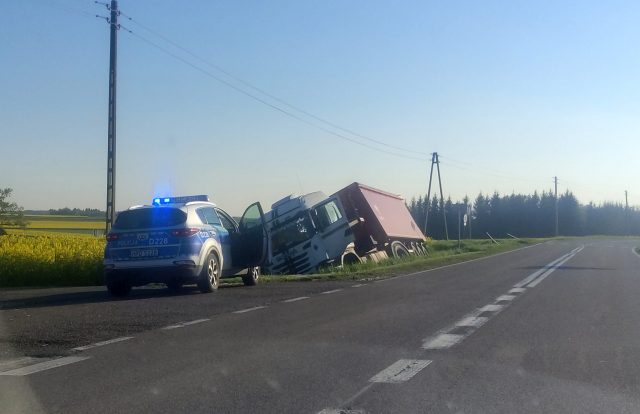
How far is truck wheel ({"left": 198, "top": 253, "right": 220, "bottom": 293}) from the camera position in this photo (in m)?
14.5

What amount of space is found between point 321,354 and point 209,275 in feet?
22.8

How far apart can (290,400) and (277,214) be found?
1999 centimetres

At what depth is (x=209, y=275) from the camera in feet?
48.2

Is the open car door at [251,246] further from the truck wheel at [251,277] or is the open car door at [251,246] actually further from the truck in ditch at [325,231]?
the truck in ditch at [325,231]

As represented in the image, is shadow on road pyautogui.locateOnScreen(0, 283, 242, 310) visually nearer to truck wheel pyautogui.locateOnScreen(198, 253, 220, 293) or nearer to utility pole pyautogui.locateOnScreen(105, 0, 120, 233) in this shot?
truck wheel pyautogui.locateOnScreen(198, 253, 220, 293)

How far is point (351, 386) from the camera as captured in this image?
657 centimetres

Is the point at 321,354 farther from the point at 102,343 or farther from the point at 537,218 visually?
the point at 537,218

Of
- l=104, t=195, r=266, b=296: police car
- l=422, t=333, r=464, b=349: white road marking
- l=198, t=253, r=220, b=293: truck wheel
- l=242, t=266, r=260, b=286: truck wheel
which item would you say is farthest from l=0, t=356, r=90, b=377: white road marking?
l=242, t=266, r=260, b=286: truck wheel

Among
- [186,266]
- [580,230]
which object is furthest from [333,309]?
[580,230]

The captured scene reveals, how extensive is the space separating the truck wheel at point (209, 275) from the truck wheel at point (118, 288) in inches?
54.0

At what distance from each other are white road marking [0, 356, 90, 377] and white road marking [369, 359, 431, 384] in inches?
121

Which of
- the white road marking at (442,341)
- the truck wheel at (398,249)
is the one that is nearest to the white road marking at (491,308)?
the white road marking at (442,341)

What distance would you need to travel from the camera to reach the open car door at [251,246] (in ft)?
53.4

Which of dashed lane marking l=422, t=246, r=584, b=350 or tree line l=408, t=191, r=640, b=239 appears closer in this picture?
dashed lane marking l=422, t=246, r=584, b=350
